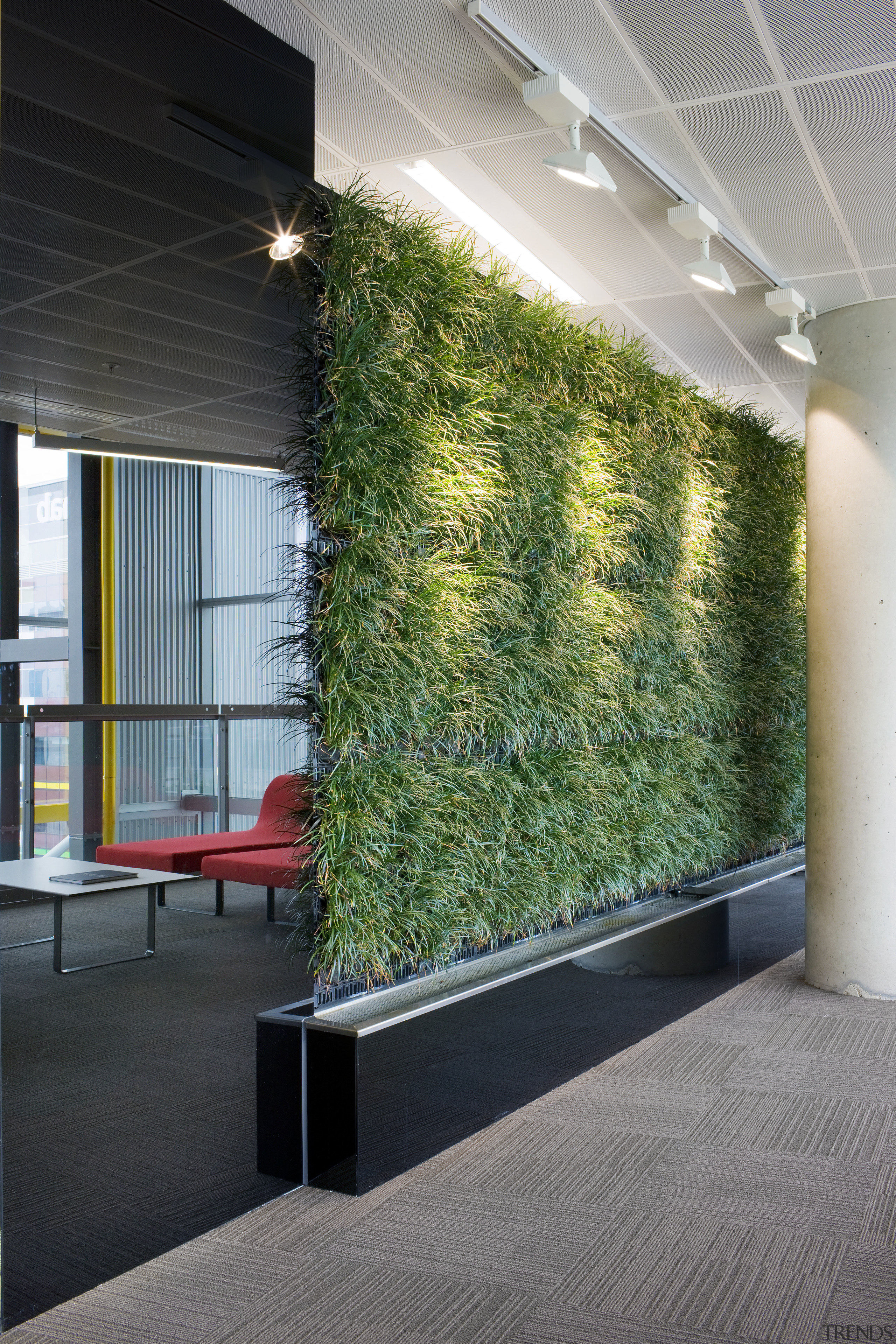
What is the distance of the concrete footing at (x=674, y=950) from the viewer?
4.01 metres

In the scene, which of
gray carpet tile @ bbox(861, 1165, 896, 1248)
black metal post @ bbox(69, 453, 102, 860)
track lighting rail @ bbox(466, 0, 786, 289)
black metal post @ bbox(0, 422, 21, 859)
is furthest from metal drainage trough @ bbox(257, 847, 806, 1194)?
track lighting rail @ bbox(466, 0, 786, 289)

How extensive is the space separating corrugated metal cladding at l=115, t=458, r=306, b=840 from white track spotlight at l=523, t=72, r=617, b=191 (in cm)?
136

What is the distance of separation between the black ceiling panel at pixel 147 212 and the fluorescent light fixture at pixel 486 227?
775mm

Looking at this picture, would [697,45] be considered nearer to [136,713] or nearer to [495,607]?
[495,607]

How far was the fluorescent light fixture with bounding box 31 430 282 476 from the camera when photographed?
97.9 inches

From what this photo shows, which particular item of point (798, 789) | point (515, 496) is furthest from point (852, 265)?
point (798, 789)

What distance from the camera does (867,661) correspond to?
487 cm

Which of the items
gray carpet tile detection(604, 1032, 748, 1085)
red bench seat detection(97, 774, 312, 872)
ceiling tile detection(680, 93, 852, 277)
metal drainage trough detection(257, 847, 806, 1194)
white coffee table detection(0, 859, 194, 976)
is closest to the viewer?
white coffee table detection(0, 859, 194, 976)

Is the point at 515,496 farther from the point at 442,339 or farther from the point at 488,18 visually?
the point at 488,18

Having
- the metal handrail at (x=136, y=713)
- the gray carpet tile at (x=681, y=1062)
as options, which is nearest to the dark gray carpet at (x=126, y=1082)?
the metal handrail at (x=136, y=713)

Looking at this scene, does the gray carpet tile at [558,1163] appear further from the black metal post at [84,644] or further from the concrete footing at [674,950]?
the black metal post at [84,644]

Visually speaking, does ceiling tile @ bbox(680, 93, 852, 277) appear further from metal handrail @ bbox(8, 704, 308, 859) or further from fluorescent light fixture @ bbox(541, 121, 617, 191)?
metal handrail @ bbox(8, 704, 308, 859)

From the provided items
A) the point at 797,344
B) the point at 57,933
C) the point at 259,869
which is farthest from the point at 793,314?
the point at 57,933

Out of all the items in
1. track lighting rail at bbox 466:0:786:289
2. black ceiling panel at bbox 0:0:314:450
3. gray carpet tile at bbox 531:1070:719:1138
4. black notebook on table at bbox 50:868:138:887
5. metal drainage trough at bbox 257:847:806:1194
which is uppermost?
track lighting rail at bbox 466:0:786:289
